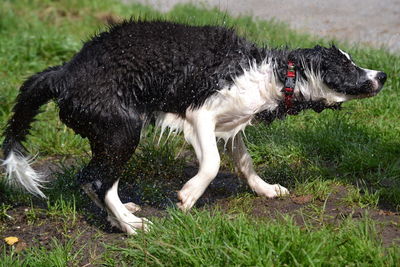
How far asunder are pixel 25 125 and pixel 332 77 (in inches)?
75.8

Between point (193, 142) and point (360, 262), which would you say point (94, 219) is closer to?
point (193, 142)

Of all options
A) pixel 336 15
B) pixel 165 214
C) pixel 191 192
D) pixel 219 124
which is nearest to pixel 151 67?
pixel 219 124

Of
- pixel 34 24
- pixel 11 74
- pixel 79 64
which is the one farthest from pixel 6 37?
pixel 79 64

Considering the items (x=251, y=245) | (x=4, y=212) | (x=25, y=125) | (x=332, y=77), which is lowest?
(x=4, y=212)

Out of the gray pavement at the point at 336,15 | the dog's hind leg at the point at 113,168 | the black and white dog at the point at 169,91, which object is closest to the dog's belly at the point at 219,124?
the black and white dog at the point at 169,91

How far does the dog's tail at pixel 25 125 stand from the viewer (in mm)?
3887

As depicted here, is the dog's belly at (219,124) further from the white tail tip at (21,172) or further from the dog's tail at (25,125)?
the white tail tip at (21,172)

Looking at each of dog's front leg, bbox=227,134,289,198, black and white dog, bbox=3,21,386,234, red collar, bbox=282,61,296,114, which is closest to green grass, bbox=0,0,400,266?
dog's front leg, bbox=227,134,289,198

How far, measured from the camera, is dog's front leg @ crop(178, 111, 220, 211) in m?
3.76

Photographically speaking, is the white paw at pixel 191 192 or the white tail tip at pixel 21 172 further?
the white tail tip at pixel 21 172

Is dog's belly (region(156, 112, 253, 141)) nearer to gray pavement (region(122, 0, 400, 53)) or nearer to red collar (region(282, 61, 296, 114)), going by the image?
red collar (region(282, 61, 296, 114))

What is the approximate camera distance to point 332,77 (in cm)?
381

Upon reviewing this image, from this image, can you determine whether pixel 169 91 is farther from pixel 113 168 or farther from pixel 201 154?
pixel 113 168

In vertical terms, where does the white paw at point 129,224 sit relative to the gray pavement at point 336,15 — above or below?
below
